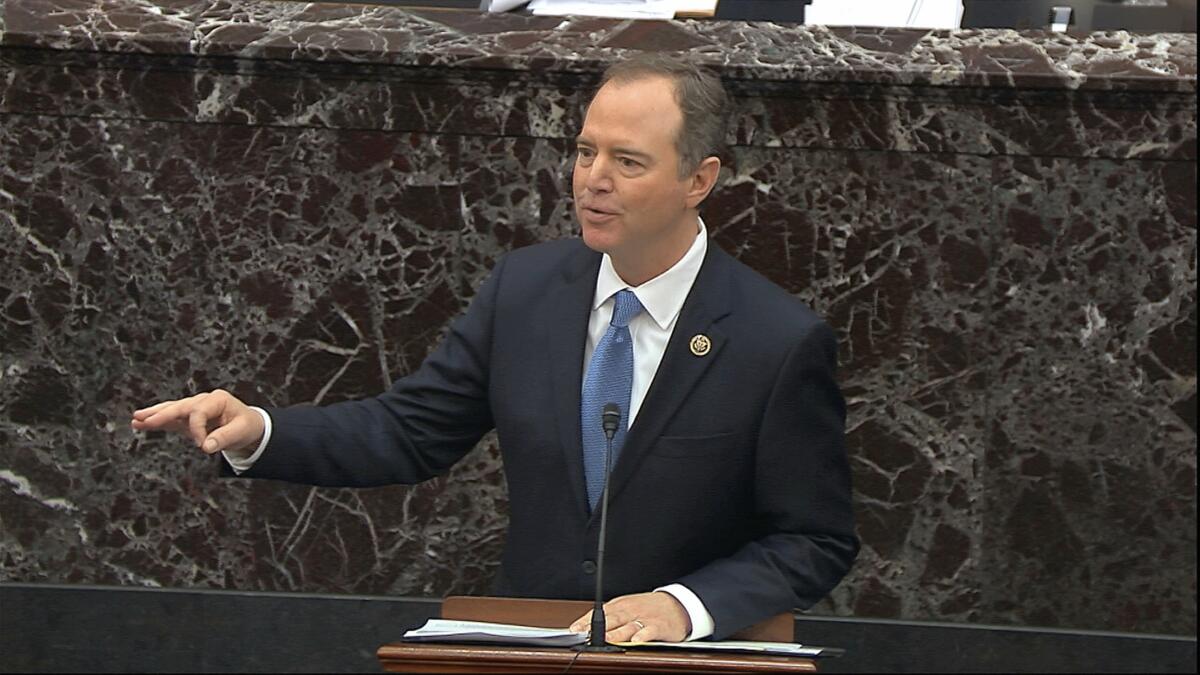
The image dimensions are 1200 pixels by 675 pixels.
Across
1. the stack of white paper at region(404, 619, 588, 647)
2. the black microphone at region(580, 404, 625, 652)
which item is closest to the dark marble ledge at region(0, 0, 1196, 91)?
the black microphone at region(580, 404, 625, 652)

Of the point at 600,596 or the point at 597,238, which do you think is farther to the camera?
the point at 597,238

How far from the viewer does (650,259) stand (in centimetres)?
293

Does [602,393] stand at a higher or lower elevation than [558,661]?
higher

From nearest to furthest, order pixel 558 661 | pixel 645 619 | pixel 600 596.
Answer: pixel 558 661, pixel 600 596, pixel 645 619

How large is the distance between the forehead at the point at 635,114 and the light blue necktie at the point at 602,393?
0.95ft

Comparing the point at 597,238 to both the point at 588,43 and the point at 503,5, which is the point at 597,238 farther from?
the point at 503,5

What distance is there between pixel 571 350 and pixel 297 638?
49.7 inches

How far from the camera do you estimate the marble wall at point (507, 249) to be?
12.2ft

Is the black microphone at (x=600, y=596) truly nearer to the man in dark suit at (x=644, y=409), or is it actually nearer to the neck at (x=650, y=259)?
the man in dark suit at (x=644, y=409)

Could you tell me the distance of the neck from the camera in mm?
2926

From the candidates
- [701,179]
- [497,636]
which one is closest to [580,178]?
[701,179]

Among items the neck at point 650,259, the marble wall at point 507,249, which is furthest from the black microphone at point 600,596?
the marble wall at point 507,249

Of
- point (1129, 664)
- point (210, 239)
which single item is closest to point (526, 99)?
point (210, 239)

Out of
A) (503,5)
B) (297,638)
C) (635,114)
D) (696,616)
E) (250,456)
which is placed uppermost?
(503,5)
